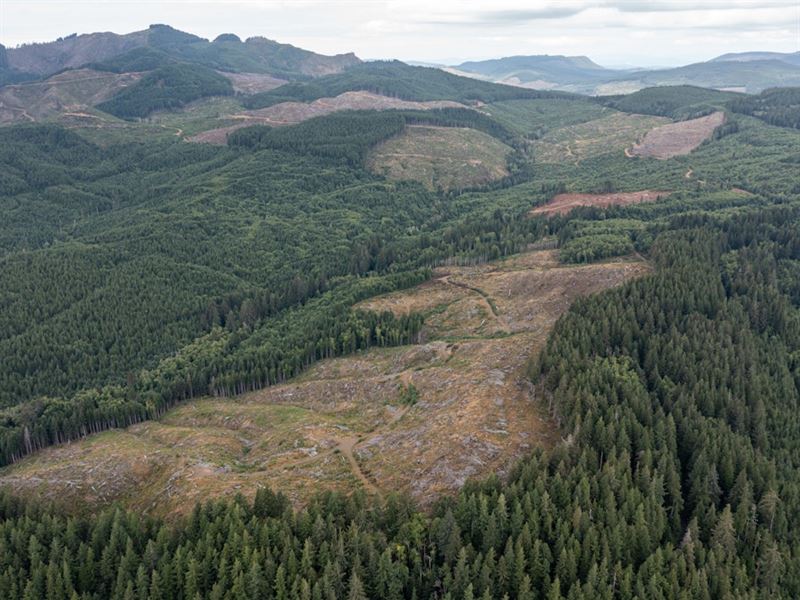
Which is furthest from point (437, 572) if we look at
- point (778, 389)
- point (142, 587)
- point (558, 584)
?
point (778, 389)

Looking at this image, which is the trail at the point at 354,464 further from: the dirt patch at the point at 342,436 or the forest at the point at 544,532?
the forest at the point at 544,532

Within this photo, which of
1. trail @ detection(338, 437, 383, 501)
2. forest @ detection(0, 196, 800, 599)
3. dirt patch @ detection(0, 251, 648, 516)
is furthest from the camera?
dirt patch @ detection(0, 251, 648, 516)

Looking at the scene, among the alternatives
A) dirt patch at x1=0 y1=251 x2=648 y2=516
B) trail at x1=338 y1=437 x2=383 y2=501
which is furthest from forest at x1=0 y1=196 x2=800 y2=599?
dirt patch at x1=0 y1=251 x2=648 y2=516

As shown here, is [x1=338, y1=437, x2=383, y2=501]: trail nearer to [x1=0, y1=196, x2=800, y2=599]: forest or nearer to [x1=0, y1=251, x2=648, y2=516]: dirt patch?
[x1=0, y1=251, x2=648, y2=516]: dirt patch

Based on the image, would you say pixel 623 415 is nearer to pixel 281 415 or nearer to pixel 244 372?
pixel 281 415

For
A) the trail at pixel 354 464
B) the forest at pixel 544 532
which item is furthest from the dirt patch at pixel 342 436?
the forest at pixel 544 532

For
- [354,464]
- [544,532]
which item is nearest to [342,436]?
[354,464]

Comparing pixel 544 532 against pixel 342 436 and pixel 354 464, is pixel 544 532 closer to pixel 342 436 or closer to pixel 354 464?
pixel 354 464

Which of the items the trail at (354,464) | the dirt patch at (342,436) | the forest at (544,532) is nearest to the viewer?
the forest at (544,532)
